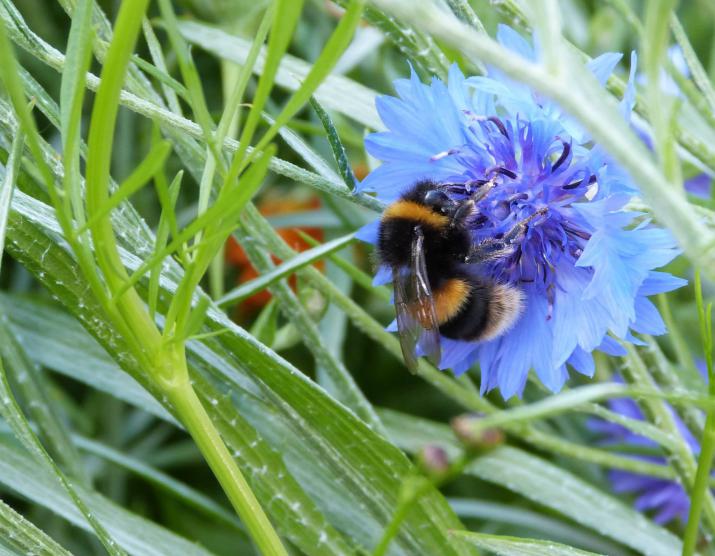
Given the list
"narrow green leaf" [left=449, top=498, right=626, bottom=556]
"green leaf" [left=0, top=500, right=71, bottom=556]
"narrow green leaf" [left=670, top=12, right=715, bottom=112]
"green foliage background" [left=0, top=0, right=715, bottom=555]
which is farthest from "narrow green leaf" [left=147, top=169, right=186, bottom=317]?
"narrow green leaf" [left=449, top=498, right=626, bottom=556]

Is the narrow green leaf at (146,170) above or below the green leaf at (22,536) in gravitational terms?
above

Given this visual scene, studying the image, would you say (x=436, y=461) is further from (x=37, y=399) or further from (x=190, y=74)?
(x=37, y=399)

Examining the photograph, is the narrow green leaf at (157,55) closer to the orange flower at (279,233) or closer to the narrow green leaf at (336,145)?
the narrow green leaf at (336,145)

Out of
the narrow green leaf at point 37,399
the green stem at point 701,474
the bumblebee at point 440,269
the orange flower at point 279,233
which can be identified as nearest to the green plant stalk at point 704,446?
the green stem at point 701,474

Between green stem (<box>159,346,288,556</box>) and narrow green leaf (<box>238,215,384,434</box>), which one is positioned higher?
narrow green leaf (<box>238,215,384,434</box>)

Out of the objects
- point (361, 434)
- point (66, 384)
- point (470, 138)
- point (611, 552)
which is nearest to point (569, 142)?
point (470, 138)

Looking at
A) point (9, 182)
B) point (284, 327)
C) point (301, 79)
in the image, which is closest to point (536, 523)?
point (284, 327)

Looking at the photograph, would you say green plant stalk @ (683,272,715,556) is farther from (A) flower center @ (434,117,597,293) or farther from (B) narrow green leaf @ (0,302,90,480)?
(B) narrow green leaf @ (0,302,90,480)
